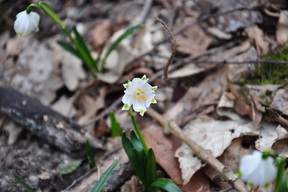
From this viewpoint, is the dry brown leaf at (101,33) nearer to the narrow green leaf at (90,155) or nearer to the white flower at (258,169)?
the narrow green leaf at (90,155)

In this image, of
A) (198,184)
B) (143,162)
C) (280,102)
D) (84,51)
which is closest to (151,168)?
(143,162)

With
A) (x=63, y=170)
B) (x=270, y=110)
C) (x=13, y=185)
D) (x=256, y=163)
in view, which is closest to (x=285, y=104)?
(x=270, y=110)

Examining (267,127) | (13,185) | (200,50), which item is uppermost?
(13,185)

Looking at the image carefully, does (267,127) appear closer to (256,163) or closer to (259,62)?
(259,62)

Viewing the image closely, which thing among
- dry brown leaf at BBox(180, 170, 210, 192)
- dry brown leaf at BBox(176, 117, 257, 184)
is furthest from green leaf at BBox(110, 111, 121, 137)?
dry brown leaf at BBox(180, 170, 210, 192)

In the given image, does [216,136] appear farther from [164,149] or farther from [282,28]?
[282,28]

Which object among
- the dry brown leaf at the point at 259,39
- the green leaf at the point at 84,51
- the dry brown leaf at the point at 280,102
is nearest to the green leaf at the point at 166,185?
the dry brown leaf at the point at 280,102

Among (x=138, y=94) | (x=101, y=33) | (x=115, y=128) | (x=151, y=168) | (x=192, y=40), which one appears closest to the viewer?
(x=138, y=94)
